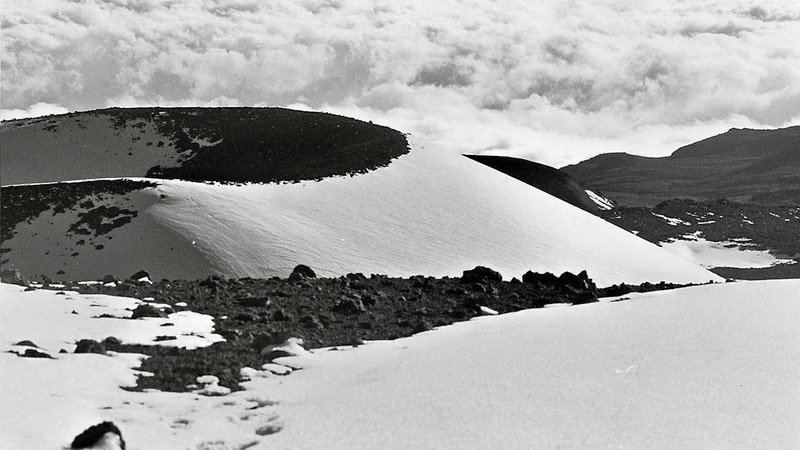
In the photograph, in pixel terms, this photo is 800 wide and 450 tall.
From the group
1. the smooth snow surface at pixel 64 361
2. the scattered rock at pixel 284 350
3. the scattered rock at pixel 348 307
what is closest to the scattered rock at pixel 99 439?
the smooth snow surface at pixel 64 361

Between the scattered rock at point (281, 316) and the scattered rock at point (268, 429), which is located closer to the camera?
the scattered rock at point (268, 429)

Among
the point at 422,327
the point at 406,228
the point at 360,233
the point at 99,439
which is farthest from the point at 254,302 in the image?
the point at 406,228

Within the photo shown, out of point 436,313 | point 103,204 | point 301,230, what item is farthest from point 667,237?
point 436,313

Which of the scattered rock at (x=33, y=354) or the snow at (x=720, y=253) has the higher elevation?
the snow at (x=720, y=253)

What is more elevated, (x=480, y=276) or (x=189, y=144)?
(x=189, y=144)

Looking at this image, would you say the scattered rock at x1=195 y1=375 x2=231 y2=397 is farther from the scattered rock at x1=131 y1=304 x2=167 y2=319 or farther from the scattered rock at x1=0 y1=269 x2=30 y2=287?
the scattered rock at x1=0 y1=269 x2=30 y2=287

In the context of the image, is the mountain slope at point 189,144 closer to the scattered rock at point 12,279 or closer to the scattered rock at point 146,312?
the scattered rock at point 12,279

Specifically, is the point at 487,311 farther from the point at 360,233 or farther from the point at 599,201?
the point at 599,201
